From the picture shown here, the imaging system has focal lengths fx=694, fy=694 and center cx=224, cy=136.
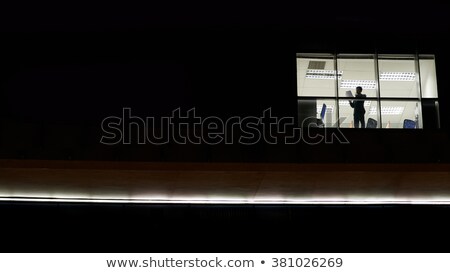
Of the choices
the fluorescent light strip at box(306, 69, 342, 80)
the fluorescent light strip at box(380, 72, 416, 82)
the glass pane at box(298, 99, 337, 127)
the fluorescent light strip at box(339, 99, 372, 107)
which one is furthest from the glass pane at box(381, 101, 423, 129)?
the fluorescent light strip at box(306, 69, 342, 80)

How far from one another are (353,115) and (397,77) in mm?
1446

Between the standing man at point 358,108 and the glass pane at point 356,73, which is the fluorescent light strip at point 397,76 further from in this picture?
the standing man at point 358,108

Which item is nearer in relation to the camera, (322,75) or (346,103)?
(346,103)

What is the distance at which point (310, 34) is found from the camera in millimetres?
16219

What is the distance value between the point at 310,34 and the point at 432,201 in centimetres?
473

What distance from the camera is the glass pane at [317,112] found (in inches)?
626

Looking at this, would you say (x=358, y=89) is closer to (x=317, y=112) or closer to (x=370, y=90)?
(x=370, y=90)

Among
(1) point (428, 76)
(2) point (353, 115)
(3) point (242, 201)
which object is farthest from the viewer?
(1) point (428, 76)

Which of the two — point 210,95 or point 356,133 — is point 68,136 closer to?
point 210,95

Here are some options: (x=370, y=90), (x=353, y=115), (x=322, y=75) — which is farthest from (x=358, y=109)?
(x=322, y=75)

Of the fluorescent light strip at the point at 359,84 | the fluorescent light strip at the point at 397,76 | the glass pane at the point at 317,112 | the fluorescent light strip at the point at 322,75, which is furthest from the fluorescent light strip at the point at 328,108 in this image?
the fluorescent light strip at the point at 397,76

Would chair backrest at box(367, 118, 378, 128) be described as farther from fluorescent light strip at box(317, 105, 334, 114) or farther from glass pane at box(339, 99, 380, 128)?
fluorescent light strip at box(317, 105, 334, 114)

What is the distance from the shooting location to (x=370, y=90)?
53.1 ft

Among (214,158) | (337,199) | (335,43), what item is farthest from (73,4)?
(337,199)
